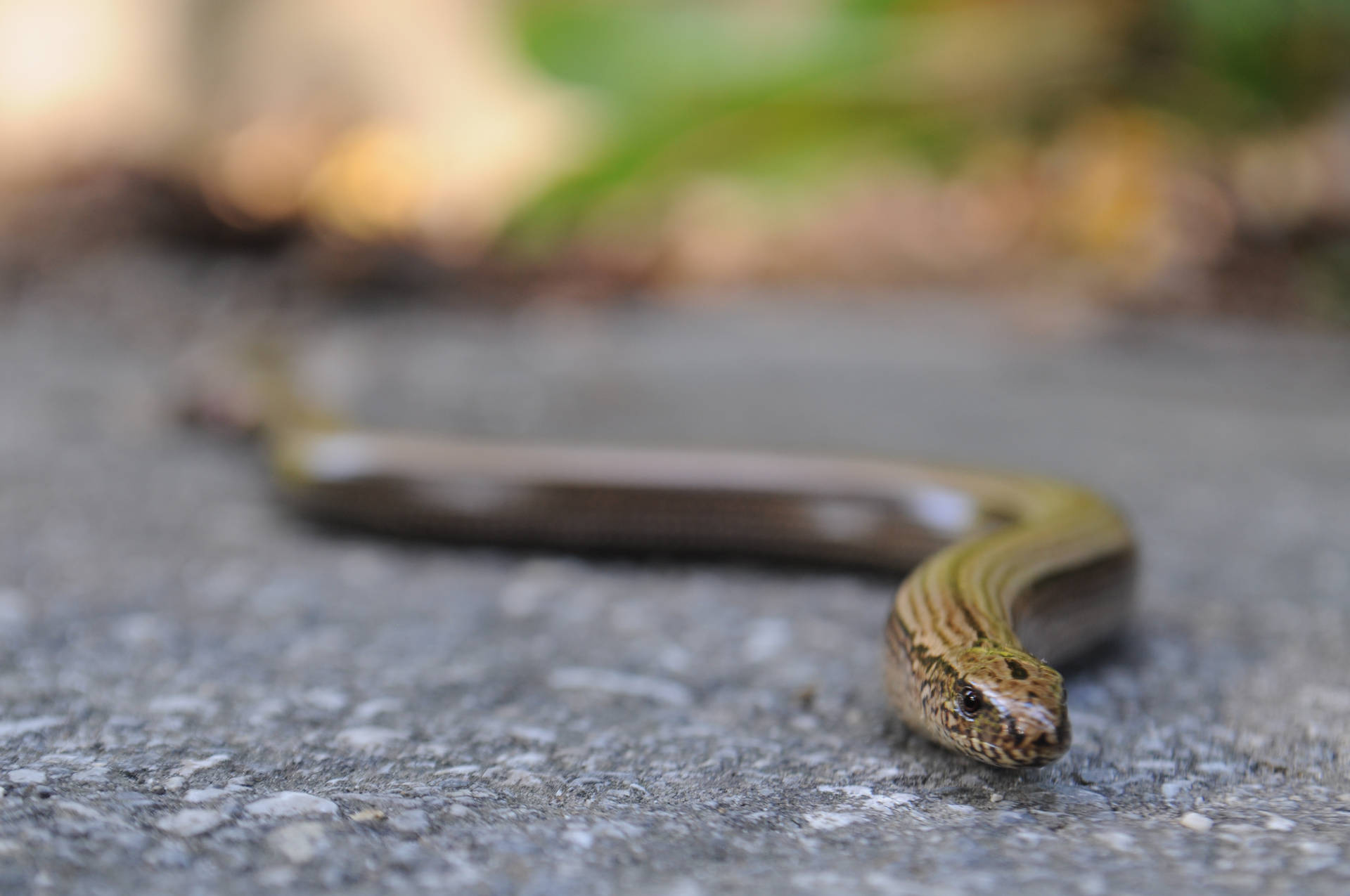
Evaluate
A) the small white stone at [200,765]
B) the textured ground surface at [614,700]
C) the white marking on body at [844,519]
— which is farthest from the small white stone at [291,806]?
the white marking on body at [844,519]

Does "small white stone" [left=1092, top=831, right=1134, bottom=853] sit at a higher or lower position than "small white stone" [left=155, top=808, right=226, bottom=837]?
higher

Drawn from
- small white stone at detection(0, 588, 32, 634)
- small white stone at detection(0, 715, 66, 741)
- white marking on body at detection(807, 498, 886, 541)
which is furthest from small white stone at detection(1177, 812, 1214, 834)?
small white stone at detection(0, 588, 32, 634)

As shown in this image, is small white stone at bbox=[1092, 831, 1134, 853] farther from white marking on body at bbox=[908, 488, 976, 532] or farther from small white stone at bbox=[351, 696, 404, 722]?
white marking on body at bbox=[908, 488, 976, 532]

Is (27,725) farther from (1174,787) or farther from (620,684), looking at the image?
(1174,787)

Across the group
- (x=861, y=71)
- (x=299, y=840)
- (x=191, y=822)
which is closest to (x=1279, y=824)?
(x=299, y=840)

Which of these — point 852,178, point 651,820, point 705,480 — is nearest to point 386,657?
point 651,820

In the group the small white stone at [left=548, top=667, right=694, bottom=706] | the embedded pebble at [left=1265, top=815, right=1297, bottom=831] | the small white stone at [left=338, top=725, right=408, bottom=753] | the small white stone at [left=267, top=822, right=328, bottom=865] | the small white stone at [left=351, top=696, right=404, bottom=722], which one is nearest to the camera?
the small white stone at [left=267, top=822, right=328, bottom=865]
